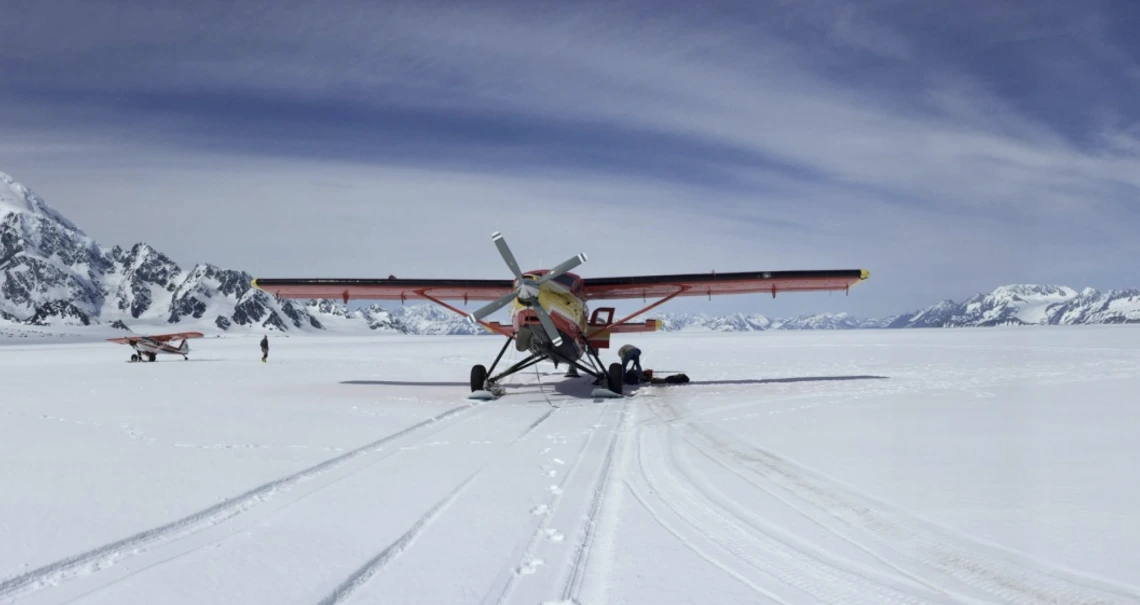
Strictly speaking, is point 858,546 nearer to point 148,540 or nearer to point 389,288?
point 148,540

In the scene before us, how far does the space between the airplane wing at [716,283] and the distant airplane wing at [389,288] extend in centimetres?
288

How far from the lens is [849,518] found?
500 cm

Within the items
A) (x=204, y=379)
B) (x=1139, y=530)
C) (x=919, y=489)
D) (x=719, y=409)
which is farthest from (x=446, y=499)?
(x=204, y=379)

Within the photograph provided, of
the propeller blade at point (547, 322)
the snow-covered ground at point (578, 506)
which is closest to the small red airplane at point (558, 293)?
the propeller blade at point (547, 322)

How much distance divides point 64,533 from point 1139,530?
7.66 metres

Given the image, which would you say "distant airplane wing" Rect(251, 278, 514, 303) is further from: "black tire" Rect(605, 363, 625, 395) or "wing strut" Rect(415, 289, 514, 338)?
"black tire" Rect(605, 363, 625, 395)

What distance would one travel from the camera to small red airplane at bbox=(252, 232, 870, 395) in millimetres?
14188

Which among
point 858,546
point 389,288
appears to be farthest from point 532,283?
point 858,546

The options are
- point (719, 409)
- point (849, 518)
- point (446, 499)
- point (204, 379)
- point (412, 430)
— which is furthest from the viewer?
point (204, 379)

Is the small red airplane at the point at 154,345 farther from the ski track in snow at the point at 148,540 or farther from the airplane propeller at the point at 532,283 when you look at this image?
the ski track in snow at the point at 148,540

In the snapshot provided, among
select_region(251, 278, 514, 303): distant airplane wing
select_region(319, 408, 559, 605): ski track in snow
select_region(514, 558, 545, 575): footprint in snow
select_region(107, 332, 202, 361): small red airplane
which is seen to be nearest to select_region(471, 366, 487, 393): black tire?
select_region(251, 278, 514, 303): distant airplane wing

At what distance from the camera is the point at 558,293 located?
1459cm

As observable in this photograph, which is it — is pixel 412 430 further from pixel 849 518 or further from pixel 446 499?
pixel 849 518

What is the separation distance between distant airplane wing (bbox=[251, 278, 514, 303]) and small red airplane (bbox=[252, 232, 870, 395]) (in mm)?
28
